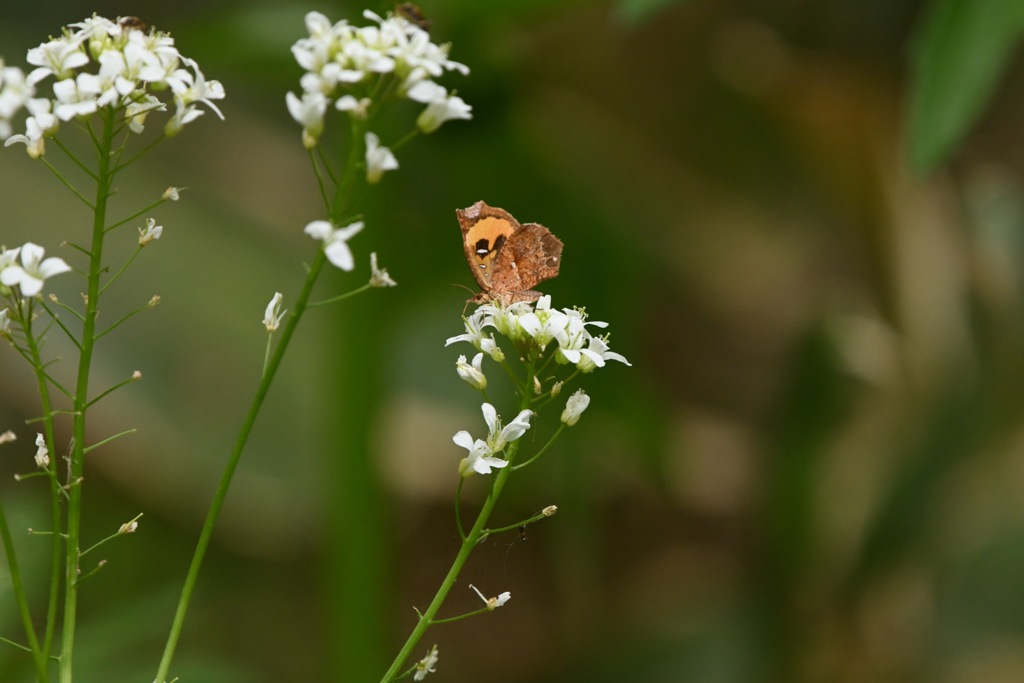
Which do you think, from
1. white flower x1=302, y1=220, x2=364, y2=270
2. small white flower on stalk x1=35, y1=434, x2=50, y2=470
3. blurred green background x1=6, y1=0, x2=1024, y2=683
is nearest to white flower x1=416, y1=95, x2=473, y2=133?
white flower x1=302, y1=220, x2=364, y2=270

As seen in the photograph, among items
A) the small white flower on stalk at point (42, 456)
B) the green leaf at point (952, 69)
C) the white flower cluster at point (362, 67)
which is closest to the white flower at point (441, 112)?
the white flower cluster at point (362, 67)

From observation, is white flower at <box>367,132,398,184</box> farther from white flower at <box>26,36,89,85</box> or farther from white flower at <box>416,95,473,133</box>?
white flower at <box>26,36,89,85</box>

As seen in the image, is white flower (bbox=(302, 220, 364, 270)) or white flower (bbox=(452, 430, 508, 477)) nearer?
white flower (bbox=(302, 220, 364, 270))

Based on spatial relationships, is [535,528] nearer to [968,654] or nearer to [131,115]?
[968,654]

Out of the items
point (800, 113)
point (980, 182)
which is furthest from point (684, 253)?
point (980, 182)

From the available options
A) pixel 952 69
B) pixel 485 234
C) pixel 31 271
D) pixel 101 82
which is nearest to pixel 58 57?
pixel 101 82

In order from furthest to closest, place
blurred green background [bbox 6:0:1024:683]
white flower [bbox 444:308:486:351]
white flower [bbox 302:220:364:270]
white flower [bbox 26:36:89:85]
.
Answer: blurred green background [bbox 6:0:1024:683] < white flower [bbox 444:308:486:351] < white flower [bbox 26:36:89:85] < white flower [bbox 302:220:364:270]
